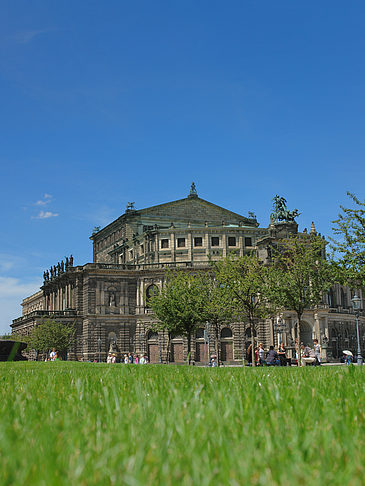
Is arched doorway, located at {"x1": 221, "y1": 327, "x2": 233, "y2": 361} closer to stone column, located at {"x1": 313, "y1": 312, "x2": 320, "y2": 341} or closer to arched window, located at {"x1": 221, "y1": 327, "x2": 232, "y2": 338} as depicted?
arched window, located at {"x1": 221, "y1": 327, "x2": 232, "y2": 338}

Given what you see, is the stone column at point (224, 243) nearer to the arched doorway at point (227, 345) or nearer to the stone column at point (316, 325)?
the arched doorway at point (227, 345)

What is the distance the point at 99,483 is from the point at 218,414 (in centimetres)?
130

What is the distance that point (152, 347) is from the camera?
237ft

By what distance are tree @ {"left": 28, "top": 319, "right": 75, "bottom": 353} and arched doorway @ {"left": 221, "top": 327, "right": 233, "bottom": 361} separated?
2076 centimetres

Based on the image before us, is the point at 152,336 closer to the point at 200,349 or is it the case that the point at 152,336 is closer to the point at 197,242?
the point at 200,349

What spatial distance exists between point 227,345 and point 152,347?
1032cm

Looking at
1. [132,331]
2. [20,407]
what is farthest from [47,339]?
[20,407]

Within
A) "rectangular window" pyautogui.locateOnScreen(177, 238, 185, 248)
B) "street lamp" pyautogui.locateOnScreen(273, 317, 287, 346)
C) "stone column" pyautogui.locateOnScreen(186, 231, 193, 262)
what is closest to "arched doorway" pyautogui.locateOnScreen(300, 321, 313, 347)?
"street lamp" pyautogui.locateOnScreen(273, 317, 287, 346)

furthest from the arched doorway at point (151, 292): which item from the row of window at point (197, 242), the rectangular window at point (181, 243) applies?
the rectangular window at point (181, 243)

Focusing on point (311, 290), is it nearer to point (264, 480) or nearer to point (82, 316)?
point (264, 480)

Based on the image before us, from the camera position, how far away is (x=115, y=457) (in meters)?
1.80

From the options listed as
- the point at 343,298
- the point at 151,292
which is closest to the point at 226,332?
the point at 151,292

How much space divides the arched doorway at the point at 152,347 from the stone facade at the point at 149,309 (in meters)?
0.14

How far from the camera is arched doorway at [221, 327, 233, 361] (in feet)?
234
